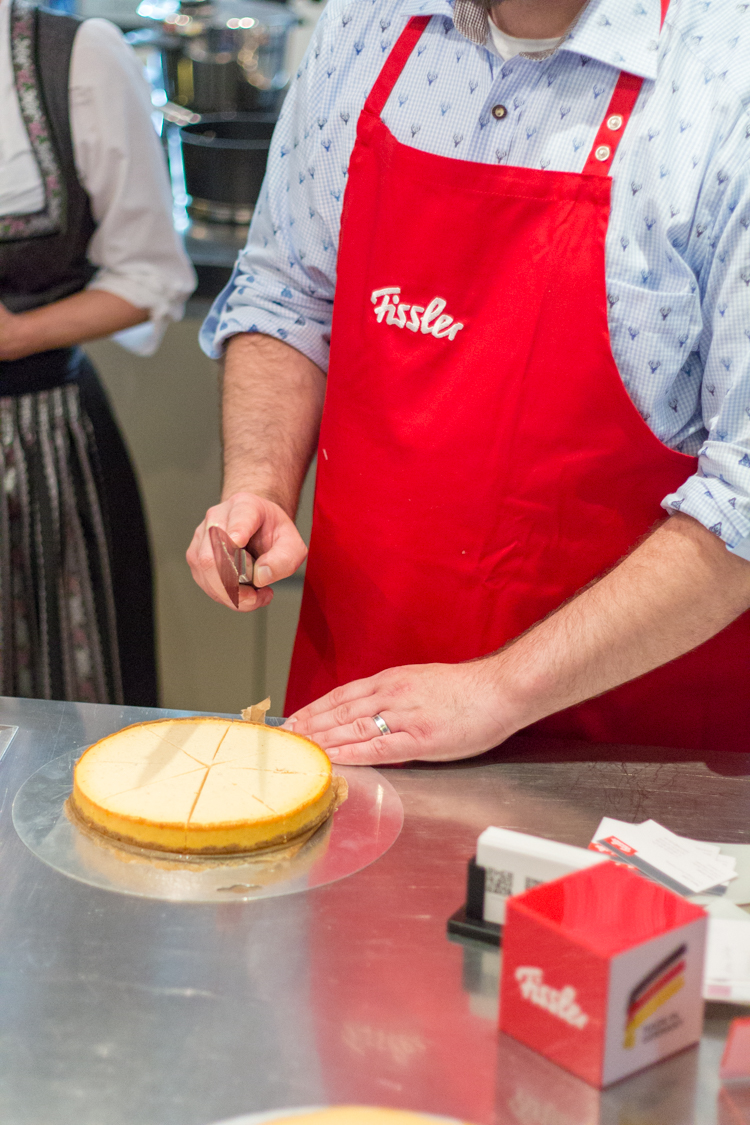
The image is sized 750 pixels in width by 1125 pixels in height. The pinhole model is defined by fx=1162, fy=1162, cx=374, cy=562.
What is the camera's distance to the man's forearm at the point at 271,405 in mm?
1519

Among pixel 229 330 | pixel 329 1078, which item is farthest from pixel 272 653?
pixel 329 1078

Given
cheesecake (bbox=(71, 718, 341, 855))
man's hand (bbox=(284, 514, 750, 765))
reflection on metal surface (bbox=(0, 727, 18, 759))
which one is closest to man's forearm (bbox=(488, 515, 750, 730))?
man's hand (bbox=(284, 514, 750, 765))

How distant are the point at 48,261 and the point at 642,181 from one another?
1.39 meters

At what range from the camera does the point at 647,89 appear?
1213 mm

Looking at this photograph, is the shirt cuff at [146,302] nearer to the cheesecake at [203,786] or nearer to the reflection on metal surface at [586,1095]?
the cheesecake at [203,786]

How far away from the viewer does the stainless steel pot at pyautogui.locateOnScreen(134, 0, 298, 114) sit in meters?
2.71

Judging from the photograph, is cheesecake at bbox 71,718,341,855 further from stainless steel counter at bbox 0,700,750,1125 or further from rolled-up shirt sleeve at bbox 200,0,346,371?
rolled-up shirt sleeve at bbox 200,0,346,371

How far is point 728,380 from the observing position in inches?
45.8

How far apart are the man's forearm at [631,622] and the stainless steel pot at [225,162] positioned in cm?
177

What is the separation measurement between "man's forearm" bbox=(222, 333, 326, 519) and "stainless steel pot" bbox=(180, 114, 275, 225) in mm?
1219

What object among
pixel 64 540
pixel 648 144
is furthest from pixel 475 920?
pixel 64 540

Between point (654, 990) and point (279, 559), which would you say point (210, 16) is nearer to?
point (279, 559)

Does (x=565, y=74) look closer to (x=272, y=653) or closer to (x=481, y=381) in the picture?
(x=481, y=381)

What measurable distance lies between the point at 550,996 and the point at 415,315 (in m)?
0.79
